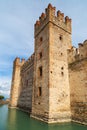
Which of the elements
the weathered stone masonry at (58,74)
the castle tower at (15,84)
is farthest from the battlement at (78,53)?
the castle tower at (15,84)

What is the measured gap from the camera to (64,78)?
12633mm

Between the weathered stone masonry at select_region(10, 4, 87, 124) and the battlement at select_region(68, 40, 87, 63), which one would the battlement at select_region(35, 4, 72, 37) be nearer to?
the weathered stone masonry at select_region(10, 4, 87, 124)

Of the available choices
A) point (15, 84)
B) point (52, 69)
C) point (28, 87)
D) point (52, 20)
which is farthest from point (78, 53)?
point (15, 84)

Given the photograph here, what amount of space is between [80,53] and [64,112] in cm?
563

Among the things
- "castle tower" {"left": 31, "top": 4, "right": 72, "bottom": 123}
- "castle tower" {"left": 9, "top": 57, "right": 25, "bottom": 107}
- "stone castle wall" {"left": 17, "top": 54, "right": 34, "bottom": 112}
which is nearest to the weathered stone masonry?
"castle tower" {"left": 31, "top": 4, "right": 72, "bottom": 123}

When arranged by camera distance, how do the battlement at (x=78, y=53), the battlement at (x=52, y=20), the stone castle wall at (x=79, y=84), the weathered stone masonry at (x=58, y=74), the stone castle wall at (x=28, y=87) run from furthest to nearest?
the stone castle wall at (x=28, y=87) → the battlement at (x=52, y=20) → the battlement at (x=78, y=53) → the weathered stone masonry at (x=58, y=74) → the stone castle wall at (x=79, y=84)

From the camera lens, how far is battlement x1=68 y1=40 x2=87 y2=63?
1150 cm

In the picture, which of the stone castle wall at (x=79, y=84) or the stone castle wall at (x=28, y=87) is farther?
the stone castle wall at (x=28, y=87)

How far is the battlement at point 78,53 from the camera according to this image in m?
11.5

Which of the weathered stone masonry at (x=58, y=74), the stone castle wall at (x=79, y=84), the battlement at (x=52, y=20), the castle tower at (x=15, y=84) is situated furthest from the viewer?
the castle tower at (x=15, y=84)

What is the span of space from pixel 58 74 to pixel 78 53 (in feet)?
9.20

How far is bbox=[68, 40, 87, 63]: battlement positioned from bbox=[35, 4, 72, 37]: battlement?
302 cm

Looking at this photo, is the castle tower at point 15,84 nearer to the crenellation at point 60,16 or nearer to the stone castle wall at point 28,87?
the stone castle wall at point 28,87

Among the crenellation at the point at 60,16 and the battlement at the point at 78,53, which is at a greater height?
the crenellation at the point at 60,16
